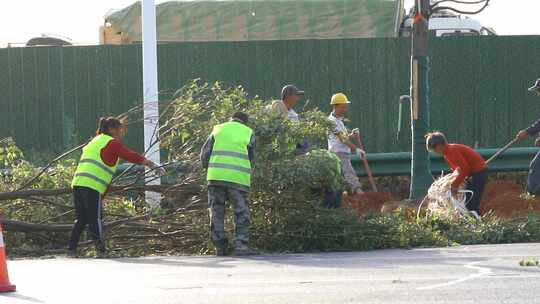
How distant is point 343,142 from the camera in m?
17.4

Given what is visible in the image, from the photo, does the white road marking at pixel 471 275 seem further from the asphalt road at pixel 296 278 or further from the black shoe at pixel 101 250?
the black shoe at pixel 101 250

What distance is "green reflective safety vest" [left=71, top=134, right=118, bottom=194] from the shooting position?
47.3 ft

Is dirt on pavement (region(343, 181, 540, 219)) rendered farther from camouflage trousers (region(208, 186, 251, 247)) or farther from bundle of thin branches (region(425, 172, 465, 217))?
camouflage trousers (region(208, 186, 251, 247))

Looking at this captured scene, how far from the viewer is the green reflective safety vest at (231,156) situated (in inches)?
544

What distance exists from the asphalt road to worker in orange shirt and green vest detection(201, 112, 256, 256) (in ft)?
1.22

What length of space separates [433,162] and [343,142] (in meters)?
2.32

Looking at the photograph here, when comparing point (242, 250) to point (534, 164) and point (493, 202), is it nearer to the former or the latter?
point (534, 164)

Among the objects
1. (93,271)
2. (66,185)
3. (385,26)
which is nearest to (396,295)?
(93,271)

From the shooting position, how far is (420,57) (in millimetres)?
17750

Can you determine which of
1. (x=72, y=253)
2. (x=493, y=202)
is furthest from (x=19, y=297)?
(x=493, y=202)

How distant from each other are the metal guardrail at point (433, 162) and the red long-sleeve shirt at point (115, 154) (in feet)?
18.3

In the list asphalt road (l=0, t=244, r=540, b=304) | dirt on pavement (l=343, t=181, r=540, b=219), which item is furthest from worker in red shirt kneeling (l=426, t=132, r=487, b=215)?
asphalt road (l=0, t=244, r=540, b=304)

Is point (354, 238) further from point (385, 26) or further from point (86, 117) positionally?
point (385, 26)

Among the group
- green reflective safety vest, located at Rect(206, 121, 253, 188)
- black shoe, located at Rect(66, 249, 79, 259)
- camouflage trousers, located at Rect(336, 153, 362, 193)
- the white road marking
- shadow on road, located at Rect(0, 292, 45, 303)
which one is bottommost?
black shoe, located at Rect(66, 249, 79, 259)
